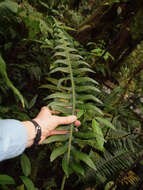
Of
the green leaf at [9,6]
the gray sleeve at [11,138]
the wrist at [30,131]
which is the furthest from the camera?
the green leaf at [9,6]

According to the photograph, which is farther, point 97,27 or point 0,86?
point 97,27

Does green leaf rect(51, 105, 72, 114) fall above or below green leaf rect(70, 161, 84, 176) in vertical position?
above

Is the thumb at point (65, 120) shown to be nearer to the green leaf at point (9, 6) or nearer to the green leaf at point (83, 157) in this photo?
the green leaf at point (83, 157)

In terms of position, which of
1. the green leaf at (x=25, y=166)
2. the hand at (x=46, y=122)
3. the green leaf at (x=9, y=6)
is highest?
the green leaf at (x=9, y=6)

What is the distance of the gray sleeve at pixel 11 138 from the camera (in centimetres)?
72

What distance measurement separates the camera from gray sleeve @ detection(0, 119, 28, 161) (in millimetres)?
719

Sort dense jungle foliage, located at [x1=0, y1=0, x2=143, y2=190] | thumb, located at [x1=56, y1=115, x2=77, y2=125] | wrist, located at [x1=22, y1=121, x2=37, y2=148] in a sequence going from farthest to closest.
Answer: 1. dense jungle foliage, located at [x1=0, y1=0, x2=143, y2=190]
2. thumb, located at [x1=56, y1=115, x2=77, y2=125]
3. wrist, located at [x1=22, y1=121, x2=37, y2=148]

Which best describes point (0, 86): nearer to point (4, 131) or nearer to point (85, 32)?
point (4, 131)

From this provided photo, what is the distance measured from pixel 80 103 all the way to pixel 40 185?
1.01 metres

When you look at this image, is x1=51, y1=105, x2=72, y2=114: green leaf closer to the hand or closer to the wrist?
the hand

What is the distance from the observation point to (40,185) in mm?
1624

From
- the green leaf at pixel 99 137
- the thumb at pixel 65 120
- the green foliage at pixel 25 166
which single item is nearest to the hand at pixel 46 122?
the thumb at pixel 65 120

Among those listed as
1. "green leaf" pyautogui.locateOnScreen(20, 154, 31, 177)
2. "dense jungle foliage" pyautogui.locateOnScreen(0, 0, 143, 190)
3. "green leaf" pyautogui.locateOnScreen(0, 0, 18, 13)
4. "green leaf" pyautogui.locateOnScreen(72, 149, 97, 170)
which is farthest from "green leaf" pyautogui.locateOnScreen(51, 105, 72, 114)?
"green leaf" pyautogui.locateOnScreen(0, 0, 18, 13)

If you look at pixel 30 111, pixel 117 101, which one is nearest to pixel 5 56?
pixel 30 111
